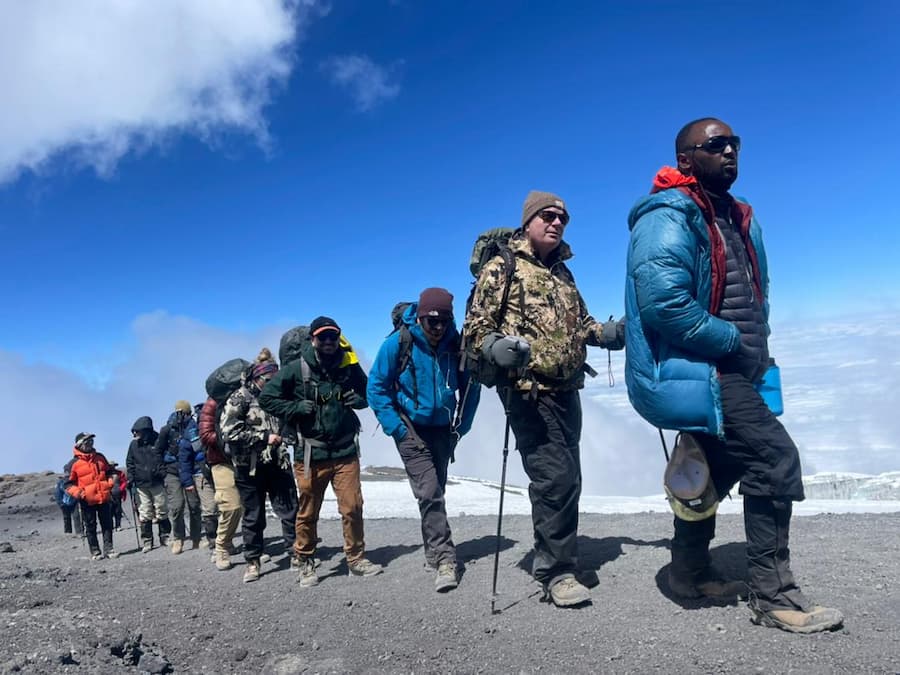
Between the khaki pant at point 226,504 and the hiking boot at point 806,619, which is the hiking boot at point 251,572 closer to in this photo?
the khaki pant at point 226,504

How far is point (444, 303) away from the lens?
582cm

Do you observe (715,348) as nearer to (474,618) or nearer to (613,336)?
(613,336)

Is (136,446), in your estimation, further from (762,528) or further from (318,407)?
(762,528)

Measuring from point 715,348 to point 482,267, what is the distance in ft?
6.01

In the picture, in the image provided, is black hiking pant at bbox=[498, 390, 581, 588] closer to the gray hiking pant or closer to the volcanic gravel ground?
the volcanic gravel ground

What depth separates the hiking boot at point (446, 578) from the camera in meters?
5.32

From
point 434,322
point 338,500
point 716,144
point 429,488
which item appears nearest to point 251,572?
point 338,500

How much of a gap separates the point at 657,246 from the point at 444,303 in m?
2.36

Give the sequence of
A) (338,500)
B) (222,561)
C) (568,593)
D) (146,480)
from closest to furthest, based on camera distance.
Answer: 1. (568,593)
2. (338,500)
3. (222,561)
4. (146,480)

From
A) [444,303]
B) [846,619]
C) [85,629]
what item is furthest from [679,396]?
[85,629]

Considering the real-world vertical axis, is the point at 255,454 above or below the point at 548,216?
below

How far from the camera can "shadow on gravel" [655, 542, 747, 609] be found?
4.17 metres

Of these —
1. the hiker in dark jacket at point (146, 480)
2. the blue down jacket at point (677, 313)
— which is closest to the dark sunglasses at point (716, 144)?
the blue down jacket at point (677, 313)

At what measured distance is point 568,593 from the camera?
4.45 m
